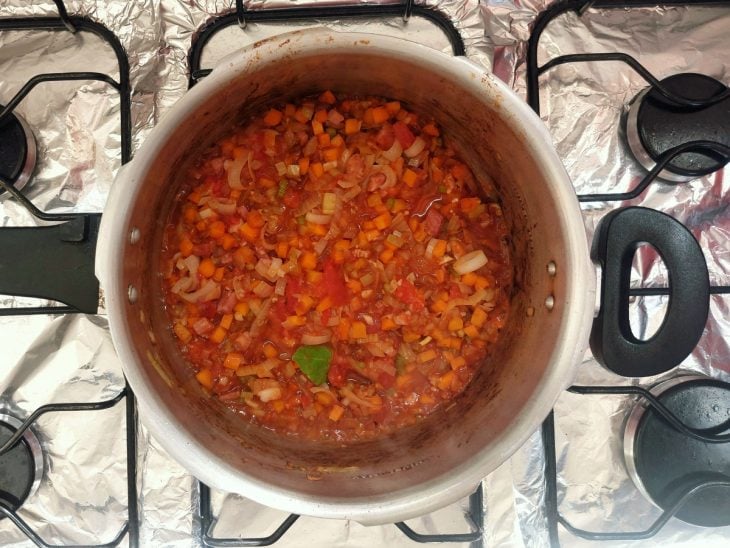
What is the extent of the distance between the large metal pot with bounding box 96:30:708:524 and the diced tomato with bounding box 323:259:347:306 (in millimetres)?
316

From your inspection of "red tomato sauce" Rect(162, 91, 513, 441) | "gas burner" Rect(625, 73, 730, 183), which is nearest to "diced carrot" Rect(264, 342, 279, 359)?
"red tomato sauce" Rect(162, 91, 513, 441)

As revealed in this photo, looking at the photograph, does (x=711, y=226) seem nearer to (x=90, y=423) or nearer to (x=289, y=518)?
(x=289, y=518)

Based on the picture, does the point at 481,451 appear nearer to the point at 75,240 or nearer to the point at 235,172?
the point at 235,172

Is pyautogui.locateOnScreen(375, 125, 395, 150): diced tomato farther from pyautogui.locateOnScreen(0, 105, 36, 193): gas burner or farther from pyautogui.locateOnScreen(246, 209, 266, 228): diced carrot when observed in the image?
pyautogui.locateOnScreen(0, 105, 36, 193): gas burner

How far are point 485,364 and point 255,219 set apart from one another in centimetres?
58

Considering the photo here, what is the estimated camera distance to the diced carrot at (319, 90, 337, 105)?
1148mm

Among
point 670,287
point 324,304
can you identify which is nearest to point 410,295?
point 324,304

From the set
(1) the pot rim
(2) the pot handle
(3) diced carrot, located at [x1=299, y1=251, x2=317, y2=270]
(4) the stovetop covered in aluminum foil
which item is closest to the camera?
(1) the pot rim

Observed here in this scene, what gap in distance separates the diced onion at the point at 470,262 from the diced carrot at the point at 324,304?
0.28m

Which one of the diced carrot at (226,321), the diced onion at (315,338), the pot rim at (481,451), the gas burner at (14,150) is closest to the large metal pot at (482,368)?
the pot rim at (481,451)

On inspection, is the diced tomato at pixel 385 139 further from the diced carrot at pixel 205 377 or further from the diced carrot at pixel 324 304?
the diced carrot at pixel 205 377

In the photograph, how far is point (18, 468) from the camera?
3.93ft

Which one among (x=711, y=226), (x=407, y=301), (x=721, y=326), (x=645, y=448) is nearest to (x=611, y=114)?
(x=711, y=226)

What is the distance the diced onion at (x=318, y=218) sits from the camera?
1124mm
